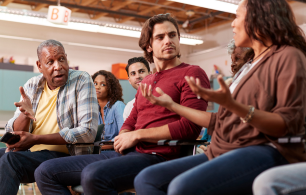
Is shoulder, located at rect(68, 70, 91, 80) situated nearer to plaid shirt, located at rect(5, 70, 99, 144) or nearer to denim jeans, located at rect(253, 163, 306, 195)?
plaid shirt, located at rect(5, 70, 99, 144)

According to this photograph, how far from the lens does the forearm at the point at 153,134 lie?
166 centimetres

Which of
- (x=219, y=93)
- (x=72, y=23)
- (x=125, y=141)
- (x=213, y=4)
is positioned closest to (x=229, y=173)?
(x=219, y=93)

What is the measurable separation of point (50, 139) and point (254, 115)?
1.35 metres

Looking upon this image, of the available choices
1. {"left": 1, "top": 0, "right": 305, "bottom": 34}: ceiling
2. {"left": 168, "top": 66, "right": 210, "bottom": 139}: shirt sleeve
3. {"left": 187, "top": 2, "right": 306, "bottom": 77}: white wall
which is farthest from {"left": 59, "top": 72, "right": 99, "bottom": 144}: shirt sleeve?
{"left": 187, "top": 2, "right": 306, "bottom": 77}: white wall

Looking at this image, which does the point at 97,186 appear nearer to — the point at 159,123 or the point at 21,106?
the point at 159,123

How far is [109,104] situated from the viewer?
341 centimetres

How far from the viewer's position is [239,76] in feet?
4.84

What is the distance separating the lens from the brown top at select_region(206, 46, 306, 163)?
1.15 m

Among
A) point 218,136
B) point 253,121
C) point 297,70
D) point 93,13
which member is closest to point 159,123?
point 218,136

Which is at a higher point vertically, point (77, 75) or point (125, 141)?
point (77, 75)

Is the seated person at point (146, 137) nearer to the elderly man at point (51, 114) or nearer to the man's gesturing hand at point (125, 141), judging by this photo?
the man's gesturing hand at point (125, 141)

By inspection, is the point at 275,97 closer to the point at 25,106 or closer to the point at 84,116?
the point at 84,116

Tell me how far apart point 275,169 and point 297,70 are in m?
0.37

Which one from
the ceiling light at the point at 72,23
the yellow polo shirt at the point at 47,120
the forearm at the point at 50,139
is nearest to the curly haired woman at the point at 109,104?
the yellow polo shirt at the point at 47,120
